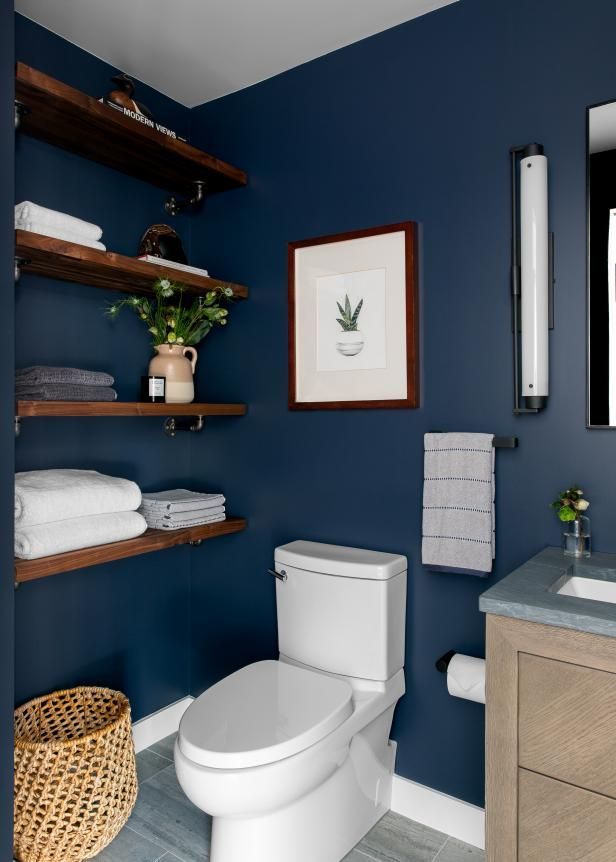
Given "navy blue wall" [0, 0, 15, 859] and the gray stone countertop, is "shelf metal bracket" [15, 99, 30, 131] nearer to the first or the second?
"navy blue wall" [0, 0, 15, 859]

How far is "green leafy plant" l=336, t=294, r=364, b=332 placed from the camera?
208 centimetres

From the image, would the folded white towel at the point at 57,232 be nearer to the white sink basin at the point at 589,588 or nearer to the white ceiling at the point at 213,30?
the white ceiling at the point at 213,30

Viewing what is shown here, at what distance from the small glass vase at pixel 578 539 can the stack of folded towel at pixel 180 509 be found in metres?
1.19

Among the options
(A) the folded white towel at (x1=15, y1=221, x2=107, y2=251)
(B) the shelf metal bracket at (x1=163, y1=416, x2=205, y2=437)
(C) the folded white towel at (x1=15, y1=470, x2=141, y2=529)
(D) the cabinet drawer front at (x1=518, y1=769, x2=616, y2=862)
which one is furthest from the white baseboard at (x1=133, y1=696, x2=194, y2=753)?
(A) the folded white towel at (x1=15, y1=221, x2=107, y2=251)

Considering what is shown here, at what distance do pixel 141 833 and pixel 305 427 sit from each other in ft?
4.45

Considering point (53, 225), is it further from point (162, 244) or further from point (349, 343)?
A: point (349, 343)

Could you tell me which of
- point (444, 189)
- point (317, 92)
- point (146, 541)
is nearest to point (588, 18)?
point (444, 189)

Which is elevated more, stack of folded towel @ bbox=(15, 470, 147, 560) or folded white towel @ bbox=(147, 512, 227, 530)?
stack of folded towel @ bbox=(15, 470, 147, 560)

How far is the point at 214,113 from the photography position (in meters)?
2.43

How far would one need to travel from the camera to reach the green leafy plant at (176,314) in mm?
2165

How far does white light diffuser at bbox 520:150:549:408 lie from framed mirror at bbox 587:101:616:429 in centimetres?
11

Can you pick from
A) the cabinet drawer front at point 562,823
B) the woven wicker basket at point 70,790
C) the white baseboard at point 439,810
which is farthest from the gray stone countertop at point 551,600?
the woven wicker basket at point 70,790

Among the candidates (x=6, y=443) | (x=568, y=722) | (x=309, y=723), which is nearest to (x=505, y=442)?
(x=568, y=722)

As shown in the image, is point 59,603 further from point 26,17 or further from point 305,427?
point 26,17
